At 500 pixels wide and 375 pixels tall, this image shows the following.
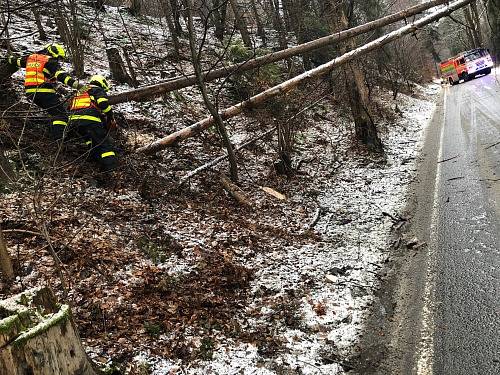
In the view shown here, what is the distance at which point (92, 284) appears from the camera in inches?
207

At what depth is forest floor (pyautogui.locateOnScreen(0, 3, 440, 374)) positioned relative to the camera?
4570 millimetres

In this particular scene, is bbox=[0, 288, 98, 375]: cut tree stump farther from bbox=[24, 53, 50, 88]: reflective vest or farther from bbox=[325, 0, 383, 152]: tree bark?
bbox=[325, 0, 383, 152]: tree bark

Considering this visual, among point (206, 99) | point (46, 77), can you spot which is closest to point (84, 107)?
point (46, 77)

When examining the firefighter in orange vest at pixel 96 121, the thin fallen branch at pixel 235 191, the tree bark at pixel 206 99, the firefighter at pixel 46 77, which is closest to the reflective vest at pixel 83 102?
the firefighter in orange vest at pixel 96 121

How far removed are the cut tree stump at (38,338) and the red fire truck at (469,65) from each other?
116 feet

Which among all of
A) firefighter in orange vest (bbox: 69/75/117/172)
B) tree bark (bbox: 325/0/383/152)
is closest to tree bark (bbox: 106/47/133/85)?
firefighter in orange vest (bbox: 69/75/117/172)

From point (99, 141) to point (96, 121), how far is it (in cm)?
40

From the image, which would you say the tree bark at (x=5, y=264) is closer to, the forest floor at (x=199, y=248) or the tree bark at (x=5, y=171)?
the forest floor at (x=199, y=248)

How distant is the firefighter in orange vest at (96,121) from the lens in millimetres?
7699

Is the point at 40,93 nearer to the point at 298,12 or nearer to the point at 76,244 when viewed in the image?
the point at 76,244

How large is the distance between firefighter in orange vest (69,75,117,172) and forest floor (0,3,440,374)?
0.35m

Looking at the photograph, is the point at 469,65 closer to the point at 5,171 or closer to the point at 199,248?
the point at 199,248

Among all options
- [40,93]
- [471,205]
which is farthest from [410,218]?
[40,93]

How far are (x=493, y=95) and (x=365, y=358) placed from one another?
772 inches
